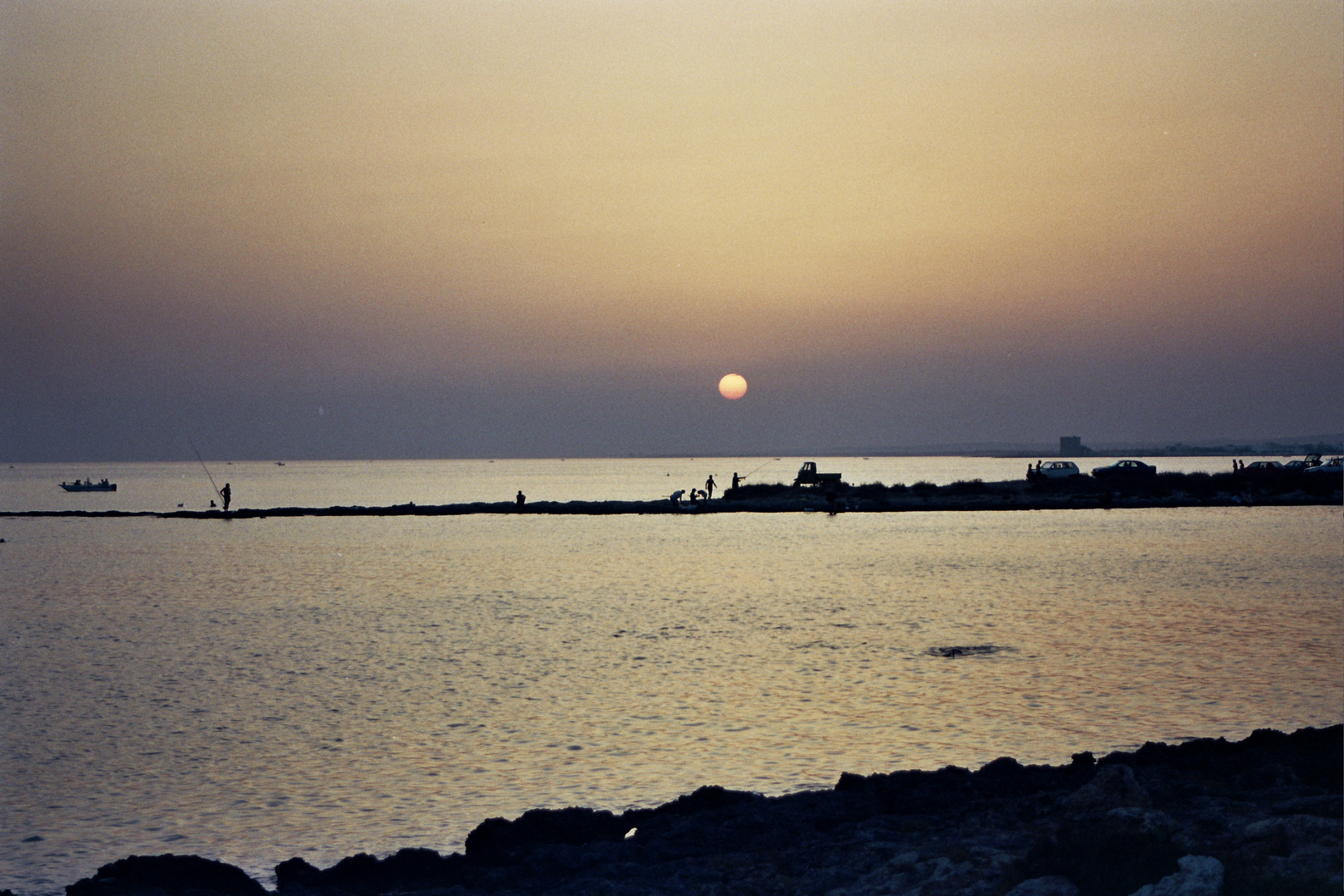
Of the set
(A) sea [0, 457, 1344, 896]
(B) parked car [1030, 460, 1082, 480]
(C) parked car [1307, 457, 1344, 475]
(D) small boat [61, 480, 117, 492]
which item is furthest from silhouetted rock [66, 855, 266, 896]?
(D) small boat [61, 480, 117, 492]

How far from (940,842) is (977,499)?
79.1 meters

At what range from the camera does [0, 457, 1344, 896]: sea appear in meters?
15.3

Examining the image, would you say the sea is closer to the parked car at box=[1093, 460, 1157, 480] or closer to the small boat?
the parked car at box=[1093, 460, 1157, 480]

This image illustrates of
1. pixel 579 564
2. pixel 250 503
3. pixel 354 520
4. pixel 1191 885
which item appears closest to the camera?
pixel 1191 885

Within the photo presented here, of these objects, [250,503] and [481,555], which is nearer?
[481,555]

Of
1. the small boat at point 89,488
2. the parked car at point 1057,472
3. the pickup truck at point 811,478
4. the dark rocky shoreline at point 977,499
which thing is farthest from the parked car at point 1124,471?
the small boat at point 89,488

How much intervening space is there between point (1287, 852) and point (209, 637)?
28.6 meters

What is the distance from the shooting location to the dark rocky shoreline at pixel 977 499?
274ft

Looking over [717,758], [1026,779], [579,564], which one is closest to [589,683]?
[717,758]

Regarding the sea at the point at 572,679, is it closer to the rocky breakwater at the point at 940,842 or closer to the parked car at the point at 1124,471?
the rocky breakwater at the point at 940,842

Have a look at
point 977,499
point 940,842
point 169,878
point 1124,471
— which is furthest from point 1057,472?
point 169,878

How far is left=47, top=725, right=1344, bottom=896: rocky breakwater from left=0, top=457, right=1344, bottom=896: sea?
1.40 metres

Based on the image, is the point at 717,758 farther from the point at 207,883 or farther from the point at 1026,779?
the point at 207,883

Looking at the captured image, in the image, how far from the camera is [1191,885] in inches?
316
